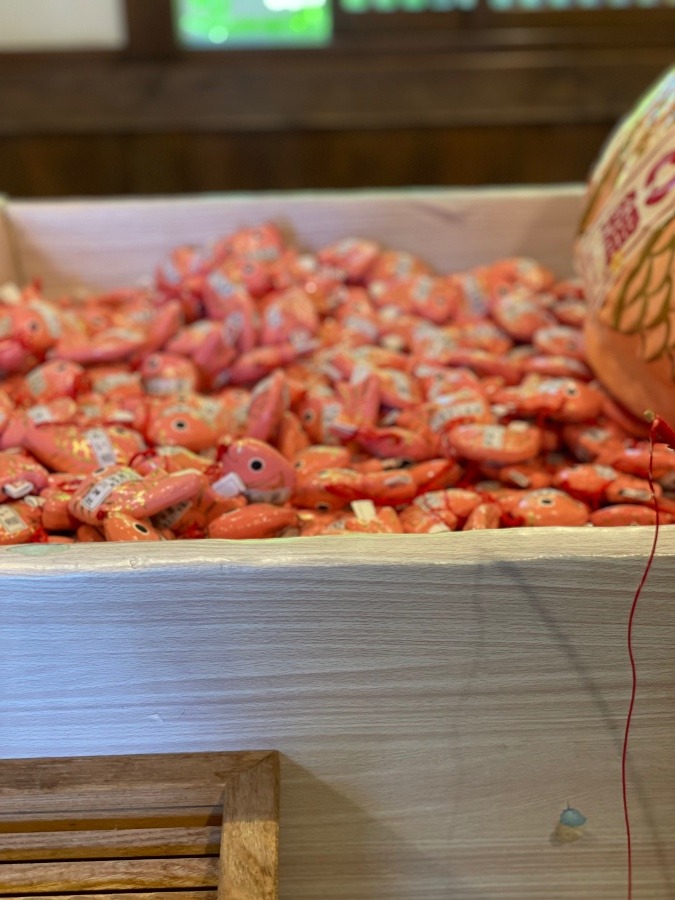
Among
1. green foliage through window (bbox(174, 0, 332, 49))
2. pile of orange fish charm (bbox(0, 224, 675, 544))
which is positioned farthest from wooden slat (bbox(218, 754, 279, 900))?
green foliage through window (bbox(174, 0, 332, 49))

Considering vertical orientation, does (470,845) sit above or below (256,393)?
below

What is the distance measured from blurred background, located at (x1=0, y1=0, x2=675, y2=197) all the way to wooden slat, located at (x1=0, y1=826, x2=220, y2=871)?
5.77 feet

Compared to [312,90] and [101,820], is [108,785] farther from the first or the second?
[312,90]

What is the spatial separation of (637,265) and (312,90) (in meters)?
1.30

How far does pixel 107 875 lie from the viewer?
0.72m

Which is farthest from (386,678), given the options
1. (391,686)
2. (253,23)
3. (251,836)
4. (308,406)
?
(253,23)

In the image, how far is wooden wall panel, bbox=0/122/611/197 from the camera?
7.27ft

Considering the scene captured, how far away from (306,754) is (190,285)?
85 cm

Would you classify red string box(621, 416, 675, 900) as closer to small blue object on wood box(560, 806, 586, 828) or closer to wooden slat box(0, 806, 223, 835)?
small blue object on wood box(560, 806, 586, 828)

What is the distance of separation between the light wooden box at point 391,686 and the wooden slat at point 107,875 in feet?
0.27

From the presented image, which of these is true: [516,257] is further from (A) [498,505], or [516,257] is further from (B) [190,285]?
(A) [498,505]

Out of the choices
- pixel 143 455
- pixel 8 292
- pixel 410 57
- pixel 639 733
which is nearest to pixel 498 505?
pixel 639 733

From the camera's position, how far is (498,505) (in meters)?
0.93

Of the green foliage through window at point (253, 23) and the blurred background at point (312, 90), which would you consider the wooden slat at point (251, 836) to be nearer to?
the blurred background at point (312, 90)
